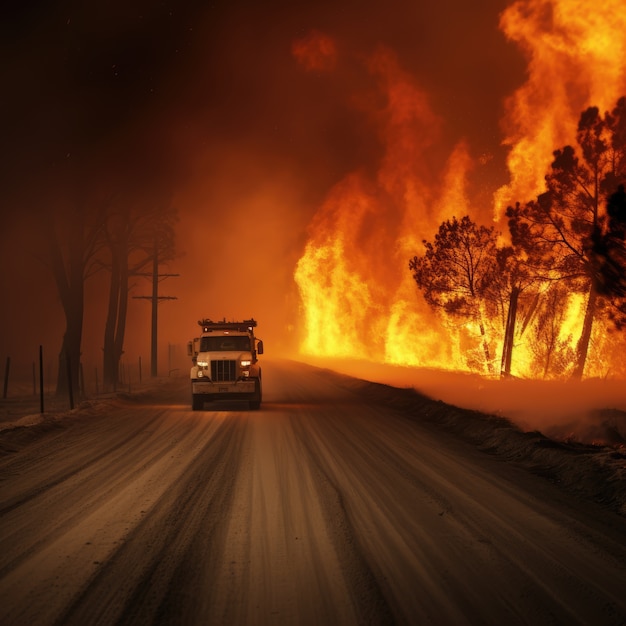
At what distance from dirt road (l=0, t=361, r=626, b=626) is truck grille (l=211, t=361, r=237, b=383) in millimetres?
8597

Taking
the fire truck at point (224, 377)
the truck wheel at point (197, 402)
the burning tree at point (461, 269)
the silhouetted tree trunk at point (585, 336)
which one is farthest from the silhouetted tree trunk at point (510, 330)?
the truck wheel at point (197, 402)

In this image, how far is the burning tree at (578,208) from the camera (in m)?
28.5

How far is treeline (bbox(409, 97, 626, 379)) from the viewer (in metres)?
28.5

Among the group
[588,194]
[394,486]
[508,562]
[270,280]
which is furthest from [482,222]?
[270,280]

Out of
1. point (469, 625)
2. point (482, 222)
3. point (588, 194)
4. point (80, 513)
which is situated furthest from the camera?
point (482, 222)

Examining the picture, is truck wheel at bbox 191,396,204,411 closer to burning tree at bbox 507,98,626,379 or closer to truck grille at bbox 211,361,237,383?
truck grille at bbox 211,361,237,383

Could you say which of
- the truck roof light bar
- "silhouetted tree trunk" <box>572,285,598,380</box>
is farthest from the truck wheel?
"silhouetted tree trunk" <box>572,285,598,380</box>

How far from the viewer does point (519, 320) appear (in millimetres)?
36469

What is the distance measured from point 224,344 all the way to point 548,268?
49.4ft

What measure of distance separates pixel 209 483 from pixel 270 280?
481 ft

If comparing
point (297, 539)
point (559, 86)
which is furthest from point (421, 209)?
point (297, 539)

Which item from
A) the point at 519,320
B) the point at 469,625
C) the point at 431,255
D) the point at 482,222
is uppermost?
the point at 482,222

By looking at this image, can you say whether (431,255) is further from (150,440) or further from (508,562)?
(508,562)

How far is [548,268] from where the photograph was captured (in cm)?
3088
